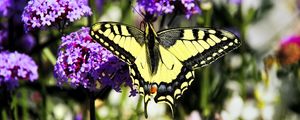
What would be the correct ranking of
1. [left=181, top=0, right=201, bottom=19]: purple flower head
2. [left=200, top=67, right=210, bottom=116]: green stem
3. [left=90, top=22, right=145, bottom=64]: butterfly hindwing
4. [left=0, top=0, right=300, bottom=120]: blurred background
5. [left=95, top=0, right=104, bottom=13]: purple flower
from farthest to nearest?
[left=95, top=0, right=104, bottom=13]: purple flower
[left=200, top=67, right=210, bottom=116]: green stem
[left=181, top=0, right=201, bottom=19]: purple flower head
[left=0, top=0, right=300, bottom=120]: blurred background
[left=90, top=22, right=145, bottom=64]: butterfly hindwing

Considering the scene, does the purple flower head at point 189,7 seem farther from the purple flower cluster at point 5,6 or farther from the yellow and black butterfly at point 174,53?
the purple flower cluster at point 5,6

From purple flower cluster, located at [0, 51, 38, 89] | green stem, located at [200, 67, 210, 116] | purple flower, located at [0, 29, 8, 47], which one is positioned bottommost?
green stem, located at [200, 67, 210, 116]

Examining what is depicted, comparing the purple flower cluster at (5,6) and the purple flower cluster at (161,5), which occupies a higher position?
the purple flower cluster at (161,5)

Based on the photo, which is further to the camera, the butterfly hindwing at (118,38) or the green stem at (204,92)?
the green stem at (204,92)

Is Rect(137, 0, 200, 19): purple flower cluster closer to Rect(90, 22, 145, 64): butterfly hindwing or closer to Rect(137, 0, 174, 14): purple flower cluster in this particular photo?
Rect(137, 0, 174, 14): purple flower cluster

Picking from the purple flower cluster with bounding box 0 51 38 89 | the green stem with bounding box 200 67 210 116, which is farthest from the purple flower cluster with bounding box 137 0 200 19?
the green stem with bounding box 200 67 210 116

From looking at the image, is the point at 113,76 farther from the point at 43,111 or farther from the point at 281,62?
the point at 281,62

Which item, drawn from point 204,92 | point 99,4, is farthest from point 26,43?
point 204,92

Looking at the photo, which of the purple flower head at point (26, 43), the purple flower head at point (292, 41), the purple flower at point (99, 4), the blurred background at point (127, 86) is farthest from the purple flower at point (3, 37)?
the purple flower head at point (292, 41)
